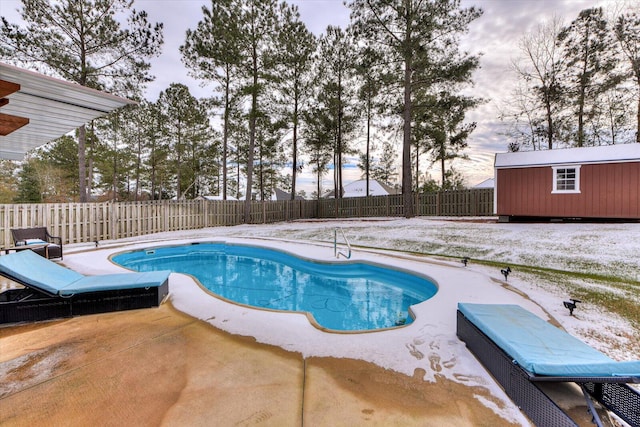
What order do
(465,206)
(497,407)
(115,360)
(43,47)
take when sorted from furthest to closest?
1. (465,206)
2. (43,47)
3. (115,360)
4. (497,407)

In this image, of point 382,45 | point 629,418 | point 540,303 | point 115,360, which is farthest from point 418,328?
point 382,45

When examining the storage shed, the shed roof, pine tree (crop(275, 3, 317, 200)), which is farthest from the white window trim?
pine tree (crop(275, 3, 317, 200))

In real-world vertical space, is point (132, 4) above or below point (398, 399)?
above

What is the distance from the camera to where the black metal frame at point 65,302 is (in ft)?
10.1

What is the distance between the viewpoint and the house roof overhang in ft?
7.31

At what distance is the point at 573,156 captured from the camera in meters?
10.7

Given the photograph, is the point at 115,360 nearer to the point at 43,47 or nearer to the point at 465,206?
the point at 43,47

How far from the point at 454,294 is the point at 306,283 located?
3024 millimetres

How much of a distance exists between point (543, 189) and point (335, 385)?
43.1ft

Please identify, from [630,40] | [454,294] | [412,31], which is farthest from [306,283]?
[630,40]

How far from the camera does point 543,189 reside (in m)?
11.2

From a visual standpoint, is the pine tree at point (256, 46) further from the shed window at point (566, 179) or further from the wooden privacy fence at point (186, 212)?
the shed window at point (566, 179)

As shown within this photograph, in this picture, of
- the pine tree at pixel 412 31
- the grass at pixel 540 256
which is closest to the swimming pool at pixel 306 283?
the grass at pixel 540 256

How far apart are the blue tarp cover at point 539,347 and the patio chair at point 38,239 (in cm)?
818
